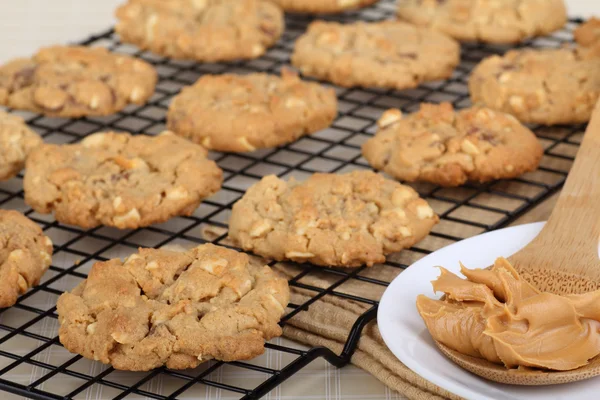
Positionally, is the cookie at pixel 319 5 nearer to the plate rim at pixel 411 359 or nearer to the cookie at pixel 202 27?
the cookie at pixel 202 27

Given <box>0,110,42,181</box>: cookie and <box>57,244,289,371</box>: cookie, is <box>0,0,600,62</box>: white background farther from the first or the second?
<box>57,244,289,371</box>: cookie

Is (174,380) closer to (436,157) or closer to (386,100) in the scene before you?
(436,157)

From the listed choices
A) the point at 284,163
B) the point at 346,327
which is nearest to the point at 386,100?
the point at 284,163

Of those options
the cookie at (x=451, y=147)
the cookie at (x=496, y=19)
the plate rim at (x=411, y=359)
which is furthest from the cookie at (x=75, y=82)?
the plate rim at (x=411, y=359)

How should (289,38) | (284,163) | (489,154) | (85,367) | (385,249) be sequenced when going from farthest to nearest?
(289,38) < (284,163) < (489,154) < (385,249) < (85,367)

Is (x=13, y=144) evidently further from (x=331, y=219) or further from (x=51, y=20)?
(x=51, y=20)

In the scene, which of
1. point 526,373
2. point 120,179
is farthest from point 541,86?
point 526,373
